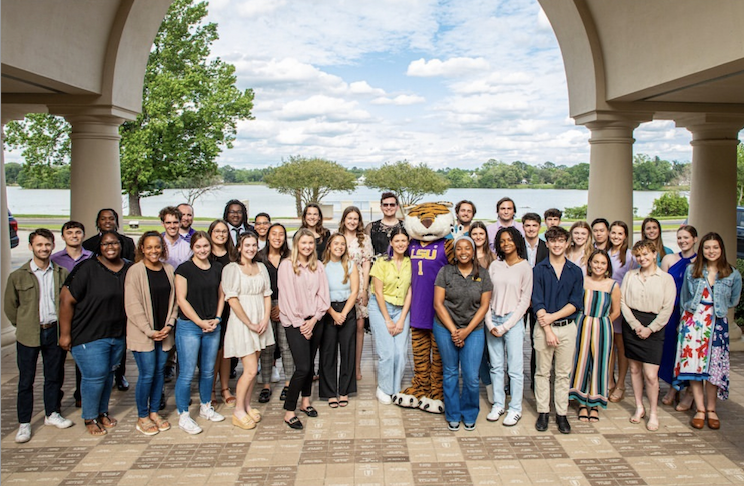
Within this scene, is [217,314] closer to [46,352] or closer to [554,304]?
[46,352]

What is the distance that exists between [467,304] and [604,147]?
365cm

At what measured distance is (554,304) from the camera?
5203 mm

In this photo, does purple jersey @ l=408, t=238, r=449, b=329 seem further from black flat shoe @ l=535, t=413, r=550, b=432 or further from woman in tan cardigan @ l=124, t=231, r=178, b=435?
woman in tan cardigan @ l=124, t=231, r=178, b=435

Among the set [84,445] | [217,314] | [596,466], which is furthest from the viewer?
[217,314]

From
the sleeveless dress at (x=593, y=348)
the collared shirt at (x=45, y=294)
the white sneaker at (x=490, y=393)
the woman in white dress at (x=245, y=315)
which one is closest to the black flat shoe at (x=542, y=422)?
the sleeveless dress at (x=593, y=348)

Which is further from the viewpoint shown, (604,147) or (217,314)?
(604,147)

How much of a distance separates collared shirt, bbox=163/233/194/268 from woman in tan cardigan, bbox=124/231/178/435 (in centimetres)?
91

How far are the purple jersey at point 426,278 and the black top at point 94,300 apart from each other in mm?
2601

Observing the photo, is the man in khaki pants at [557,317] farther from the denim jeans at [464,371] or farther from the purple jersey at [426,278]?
the purple jersey at [426,278]

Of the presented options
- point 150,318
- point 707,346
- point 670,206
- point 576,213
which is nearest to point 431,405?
point 707,346

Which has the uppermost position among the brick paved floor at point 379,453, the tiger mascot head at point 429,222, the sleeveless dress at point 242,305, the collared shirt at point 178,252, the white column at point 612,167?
the white column at point 612,167

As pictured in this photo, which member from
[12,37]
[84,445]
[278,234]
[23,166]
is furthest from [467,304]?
[23,166]

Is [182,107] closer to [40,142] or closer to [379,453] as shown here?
[40,142]

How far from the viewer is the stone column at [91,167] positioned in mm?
7492
